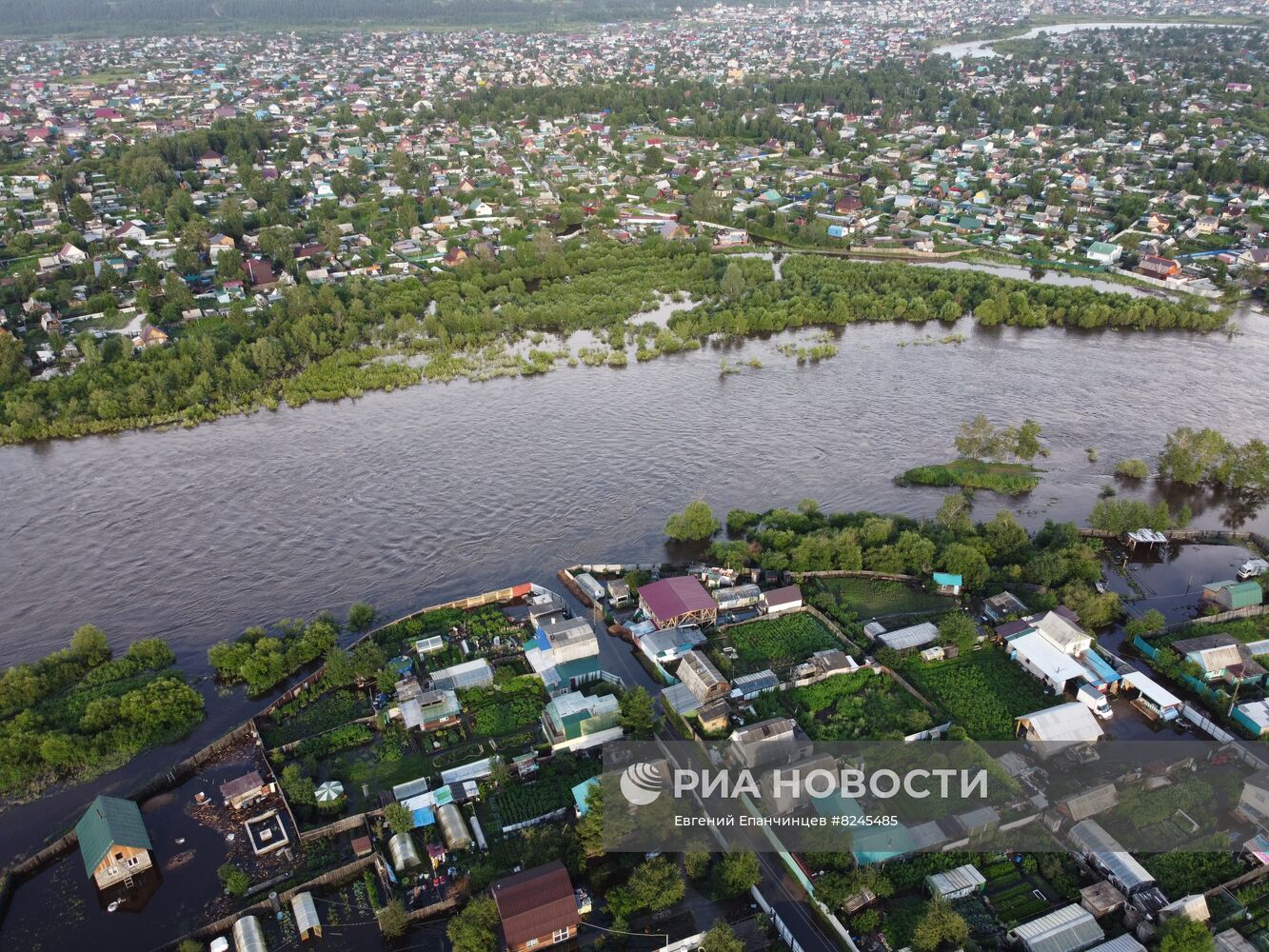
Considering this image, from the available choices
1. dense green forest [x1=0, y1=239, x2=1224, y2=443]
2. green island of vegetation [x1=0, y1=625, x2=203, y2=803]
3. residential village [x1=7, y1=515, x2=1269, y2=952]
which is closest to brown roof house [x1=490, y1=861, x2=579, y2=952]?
residential village [x1=7, y1=515, x2=1269, y2=952]

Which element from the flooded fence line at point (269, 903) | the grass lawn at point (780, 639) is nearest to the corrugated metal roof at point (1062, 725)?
the grass lawn at point (780, 639)

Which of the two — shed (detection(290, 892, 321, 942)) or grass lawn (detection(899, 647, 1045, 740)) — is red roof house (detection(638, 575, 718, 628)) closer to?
grass lawn (detection(899, 647, 1045, 740))

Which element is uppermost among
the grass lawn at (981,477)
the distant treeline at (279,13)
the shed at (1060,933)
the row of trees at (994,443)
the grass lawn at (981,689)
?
the distant treeline at (279,13)

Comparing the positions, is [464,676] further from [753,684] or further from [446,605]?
[753,684]

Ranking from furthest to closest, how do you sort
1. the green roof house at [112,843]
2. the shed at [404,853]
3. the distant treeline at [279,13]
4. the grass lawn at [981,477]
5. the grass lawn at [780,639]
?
the distant treeline at [279,13], the grass lawn at [981,477], the grass lawn at [780,639], the shed at [404,853], the green roof house at [112,843]

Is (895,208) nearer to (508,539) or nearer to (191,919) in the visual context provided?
(508,539)

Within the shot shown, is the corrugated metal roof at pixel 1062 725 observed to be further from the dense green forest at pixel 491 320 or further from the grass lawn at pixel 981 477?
the dense green forest at pixel 491 320
